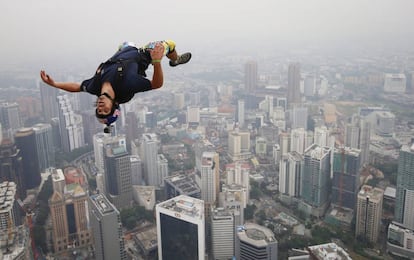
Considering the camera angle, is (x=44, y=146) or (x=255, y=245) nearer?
(x=255, y=245)

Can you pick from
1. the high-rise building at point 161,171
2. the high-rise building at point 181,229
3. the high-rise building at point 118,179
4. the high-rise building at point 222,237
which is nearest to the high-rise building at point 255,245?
the high-rise building at point 222,237

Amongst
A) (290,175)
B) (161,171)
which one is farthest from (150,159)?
(290,175)

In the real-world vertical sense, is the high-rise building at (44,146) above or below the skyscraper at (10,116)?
below

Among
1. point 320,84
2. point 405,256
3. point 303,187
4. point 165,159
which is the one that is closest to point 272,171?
point 303,187

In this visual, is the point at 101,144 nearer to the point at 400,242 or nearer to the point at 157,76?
the point at 400,242

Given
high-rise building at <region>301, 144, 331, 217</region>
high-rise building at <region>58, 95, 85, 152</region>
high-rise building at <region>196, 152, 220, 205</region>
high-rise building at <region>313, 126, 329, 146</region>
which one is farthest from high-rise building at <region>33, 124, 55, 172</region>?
high-rise building at <region>313, 126, 329, 146</region>

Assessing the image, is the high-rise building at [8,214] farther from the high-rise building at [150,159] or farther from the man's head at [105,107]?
the man's head at [105,107]
